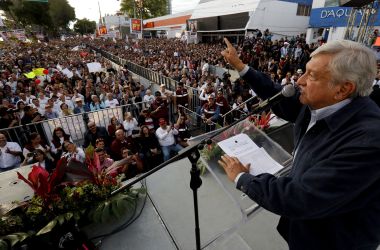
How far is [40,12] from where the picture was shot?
176ft

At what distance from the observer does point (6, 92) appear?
31.7 feet

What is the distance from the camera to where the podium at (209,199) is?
5.57 ft

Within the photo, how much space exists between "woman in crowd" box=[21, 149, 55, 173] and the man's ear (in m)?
4.61

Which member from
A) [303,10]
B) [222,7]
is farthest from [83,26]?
[303,10]

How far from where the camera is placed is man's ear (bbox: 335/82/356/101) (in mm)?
1164

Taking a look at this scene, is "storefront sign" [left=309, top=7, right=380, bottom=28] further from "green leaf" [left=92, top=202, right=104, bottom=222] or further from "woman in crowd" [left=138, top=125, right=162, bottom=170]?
"green leaf" [left=92, top=202, right=104, bottom=222]

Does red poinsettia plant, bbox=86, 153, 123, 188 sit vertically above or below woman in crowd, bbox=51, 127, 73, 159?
above

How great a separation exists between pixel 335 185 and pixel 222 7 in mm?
34974

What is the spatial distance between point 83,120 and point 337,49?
6613mm

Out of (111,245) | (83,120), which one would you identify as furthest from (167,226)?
(83,120)

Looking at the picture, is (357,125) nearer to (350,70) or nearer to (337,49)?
(350,70)

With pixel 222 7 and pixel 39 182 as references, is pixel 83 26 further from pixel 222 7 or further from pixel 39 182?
pixel 39 182

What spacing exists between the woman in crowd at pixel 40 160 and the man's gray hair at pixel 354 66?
15.2 ft

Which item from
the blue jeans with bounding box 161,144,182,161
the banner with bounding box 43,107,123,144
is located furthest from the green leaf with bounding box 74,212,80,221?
the banner with bounding box 43,107,123,144
